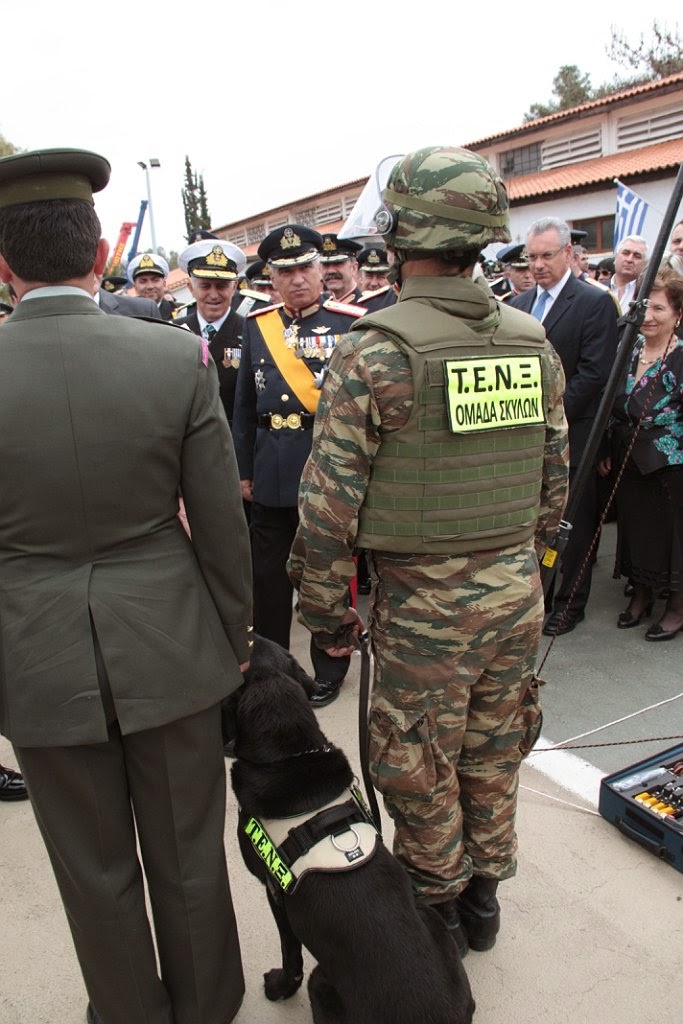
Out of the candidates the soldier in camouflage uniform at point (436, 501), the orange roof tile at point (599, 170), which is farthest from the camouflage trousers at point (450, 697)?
the orange roof tile at point (599, 170)

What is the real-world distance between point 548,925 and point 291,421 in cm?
232

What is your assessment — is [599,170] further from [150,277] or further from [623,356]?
[623,356]

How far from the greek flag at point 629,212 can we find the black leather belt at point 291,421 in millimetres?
5017

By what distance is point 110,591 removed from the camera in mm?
1555

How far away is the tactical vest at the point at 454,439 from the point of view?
1.81 meters

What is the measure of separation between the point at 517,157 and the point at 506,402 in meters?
25.3

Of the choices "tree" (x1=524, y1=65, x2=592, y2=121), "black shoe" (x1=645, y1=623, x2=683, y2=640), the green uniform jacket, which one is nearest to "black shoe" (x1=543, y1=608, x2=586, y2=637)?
"black shoe" (x1=645, y1=623, x2=683, y2=640)

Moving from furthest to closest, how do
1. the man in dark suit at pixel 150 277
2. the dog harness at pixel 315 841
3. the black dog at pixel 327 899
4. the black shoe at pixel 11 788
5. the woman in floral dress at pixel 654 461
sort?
the man in dark suit at pixel 150 277 → the woman in floral dress at pixel 654 461 → the black shoe at pixel 11 788 → the dog harness at pixel 315 841 → the black dog at pixel 327 899

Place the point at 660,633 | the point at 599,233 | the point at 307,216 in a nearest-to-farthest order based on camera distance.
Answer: the point at 660,633, the point at 599,233, the point at 307,216

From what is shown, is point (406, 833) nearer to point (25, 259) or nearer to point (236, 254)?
point (25, 259)

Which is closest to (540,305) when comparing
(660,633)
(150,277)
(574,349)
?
(574,349)

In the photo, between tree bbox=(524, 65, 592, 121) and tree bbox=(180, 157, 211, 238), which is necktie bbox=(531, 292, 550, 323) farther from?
tree bbox=(180, 157, 211, 238)

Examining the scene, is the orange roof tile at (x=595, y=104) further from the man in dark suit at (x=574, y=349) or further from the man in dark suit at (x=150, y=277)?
the man in dark suit at (x=574, y=349)

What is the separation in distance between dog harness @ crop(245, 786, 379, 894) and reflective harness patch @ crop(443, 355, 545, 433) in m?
0.98
